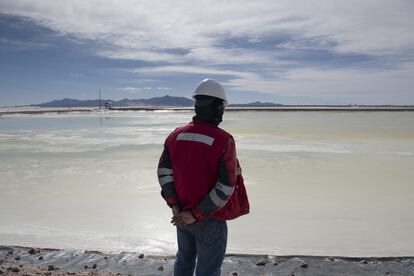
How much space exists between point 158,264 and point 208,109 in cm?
193

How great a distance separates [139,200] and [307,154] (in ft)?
20.2

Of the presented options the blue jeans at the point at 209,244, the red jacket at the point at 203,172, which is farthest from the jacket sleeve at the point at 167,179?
the blue jeans at the point at 209,244

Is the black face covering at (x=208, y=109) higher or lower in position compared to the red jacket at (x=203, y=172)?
higher

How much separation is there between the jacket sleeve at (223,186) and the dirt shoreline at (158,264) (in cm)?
147

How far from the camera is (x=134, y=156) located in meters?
11.0

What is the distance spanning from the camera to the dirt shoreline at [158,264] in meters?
3.50

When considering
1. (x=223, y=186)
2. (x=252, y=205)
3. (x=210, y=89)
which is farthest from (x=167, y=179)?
(x=252, y=205)

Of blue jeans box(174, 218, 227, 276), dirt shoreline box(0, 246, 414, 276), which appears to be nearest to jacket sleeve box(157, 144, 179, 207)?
blue jeans box(174, 218, 227, 276)

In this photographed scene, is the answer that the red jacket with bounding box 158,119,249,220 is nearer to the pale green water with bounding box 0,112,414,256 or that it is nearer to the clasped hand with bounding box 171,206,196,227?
the clasped hand with bounding box 171,206,196,227

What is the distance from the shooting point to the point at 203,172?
7.22 ft

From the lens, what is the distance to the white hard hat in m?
2.26

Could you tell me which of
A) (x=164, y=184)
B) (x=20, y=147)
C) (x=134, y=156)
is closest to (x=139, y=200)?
(x=164, y=184)

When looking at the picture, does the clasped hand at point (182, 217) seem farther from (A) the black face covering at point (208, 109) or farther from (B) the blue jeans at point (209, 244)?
(A) the black face covering at point (208, 109)

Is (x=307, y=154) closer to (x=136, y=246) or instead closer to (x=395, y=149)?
(x=395, y=149)
